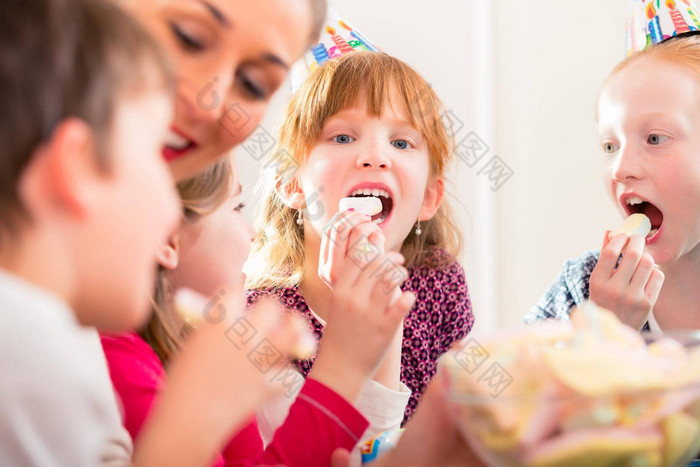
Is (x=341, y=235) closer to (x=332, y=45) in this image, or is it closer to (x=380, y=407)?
(x=380, y=407)

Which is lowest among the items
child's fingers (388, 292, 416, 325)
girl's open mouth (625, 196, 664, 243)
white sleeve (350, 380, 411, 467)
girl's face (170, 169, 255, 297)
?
white sleeve (350, 380, 411, 467)

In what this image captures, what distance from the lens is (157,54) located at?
19.0 inches

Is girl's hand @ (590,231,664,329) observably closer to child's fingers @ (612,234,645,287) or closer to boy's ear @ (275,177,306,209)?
child's fingers @ (612,234,645,287)

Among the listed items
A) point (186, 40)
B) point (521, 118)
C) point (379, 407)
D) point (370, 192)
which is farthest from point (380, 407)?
point (521, 118)

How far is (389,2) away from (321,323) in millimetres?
1025

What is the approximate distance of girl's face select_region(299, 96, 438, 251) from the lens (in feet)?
3.76

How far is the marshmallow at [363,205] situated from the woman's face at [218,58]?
1.37 ft

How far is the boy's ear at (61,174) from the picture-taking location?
0.41 meters

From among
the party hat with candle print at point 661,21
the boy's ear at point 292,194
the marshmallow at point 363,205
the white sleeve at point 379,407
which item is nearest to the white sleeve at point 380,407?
the white sleeve at point 379,407

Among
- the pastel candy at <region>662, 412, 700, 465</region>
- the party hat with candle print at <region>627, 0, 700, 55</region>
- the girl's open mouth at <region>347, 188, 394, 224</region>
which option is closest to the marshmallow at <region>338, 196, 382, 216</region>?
the girl's open mouth at <region>347, 188, 394, 224</region>

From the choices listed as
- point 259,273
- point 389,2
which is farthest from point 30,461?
point 389,2

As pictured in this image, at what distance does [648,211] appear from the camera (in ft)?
3.95

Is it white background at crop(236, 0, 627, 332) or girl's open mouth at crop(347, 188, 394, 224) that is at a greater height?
white background at crop(236, 0, 627, 332)

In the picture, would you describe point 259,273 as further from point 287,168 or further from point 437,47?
point 437,47
